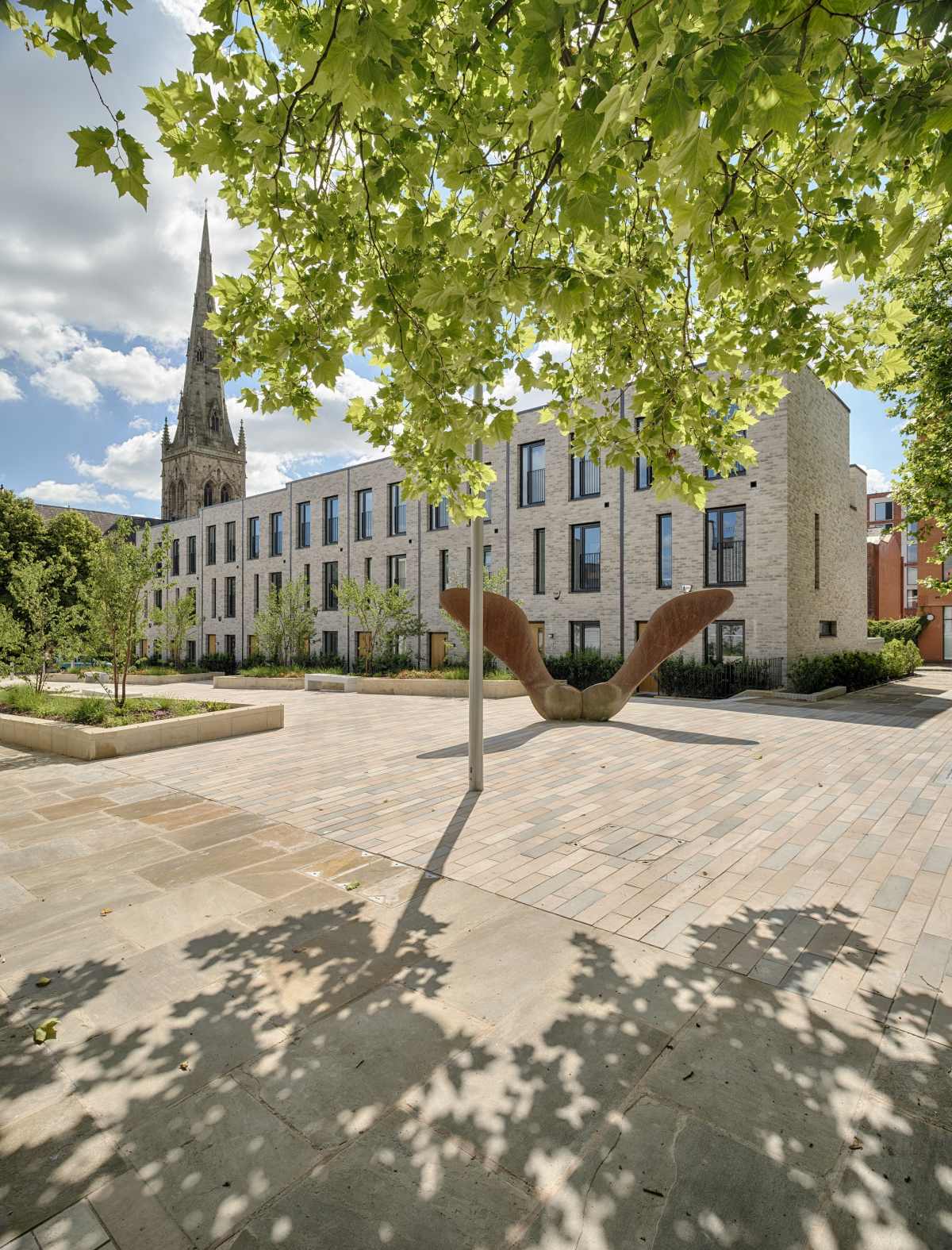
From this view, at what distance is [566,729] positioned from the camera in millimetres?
12234

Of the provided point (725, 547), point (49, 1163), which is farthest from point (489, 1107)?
point (725, 547)

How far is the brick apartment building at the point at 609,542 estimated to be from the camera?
19875mm

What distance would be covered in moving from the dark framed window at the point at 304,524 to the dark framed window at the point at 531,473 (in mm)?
14502

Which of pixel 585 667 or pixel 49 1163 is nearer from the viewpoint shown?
pixel 49 1163

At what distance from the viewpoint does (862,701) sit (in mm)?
17172

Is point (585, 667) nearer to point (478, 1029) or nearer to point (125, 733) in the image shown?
point (125, 733)

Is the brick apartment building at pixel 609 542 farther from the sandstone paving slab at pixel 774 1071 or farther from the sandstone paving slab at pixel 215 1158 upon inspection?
the sandstone paving slab at pixel 215 1158

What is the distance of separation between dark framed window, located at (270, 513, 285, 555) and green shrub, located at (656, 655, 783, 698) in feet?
82.2

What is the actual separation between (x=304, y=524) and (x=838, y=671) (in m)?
27.1

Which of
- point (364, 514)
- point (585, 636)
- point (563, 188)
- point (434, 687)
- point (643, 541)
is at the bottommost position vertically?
point (434, 687)

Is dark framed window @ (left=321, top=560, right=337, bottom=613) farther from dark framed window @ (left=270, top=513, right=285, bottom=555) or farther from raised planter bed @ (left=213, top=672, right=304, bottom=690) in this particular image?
raised planter bed @ (left=213, top=672, right=304, bottom=690)

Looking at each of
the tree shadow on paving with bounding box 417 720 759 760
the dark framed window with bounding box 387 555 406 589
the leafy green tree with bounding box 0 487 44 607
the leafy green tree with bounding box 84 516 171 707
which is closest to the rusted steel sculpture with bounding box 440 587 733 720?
the tree shadow on paving with bounding box 417 720 759 760

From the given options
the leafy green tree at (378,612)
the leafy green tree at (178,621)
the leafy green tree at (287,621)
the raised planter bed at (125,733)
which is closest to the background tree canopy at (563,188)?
the raised planter bed at (125,733)

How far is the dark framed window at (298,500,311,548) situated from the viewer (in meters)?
34.8
